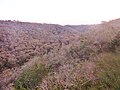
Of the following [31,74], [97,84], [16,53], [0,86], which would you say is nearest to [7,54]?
[16,53]

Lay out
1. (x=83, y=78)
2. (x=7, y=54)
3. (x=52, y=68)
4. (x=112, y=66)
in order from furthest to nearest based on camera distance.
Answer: (x=7, y=54)
(x=52, y=68)
(x=83, y=78)
(x=112, y=66)

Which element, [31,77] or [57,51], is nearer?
[31,77]

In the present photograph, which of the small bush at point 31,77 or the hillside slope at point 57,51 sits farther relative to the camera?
the small bush at point 31,77

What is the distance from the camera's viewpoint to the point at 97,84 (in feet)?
22.2

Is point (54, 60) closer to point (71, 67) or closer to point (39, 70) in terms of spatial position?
point (39, 70)

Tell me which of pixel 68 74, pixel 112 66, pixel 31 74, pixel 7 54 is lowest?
pixel 7 54

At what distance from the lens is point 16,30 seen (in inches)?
1046

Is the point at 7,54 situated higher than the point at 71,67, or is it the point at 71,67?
the point at 71,67

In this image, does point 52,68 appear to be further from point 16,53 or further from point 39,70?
point 16,53

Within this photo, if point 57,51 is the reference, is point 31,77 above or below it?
below

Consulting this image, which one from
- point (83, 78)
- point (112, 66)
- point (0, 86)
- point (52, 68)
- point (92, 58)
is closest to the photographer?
point (112, 66)

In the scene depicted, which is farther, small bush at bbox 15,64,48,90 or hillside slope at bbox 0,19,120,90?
small bush at bbox 15,64,48,90

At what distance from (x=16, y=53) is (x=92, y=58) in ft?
38.2

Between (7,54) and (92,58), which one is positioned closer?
(92,58)
